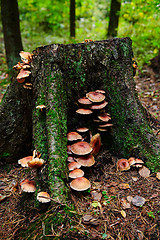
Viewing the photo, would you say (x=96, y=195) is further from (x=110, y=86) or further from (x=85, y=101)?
(x=110, y=86)

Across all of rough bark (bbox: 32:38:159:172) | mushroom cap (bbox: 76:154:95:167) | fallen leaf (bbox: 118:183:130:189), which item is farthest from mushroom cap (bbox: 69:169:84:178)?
rough bark (bbox: 32:38:159:172)

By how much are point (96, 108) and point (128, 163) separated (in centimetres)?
110

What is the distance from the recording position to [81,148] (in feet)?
9.25

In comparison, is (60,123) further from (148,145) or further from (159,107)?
(159,107)

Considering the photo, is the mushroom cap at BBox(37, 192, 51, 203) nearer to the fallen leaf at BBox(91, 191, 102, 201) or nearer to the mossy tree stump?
the mossy tree stump

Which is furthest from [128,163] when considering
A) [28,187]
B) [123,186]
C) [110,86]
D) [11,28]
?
[11,28]

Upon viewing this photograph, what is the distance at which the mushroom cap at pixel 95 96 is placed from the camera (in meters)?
3.06

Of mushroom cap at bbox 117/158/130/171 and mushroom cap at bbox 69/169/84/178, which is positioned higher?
mushroom cap at bbox 69/169/84/178

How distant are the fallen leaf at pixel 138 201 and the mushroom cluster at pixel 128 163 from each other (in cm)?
52

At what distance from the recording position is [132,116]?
321cm

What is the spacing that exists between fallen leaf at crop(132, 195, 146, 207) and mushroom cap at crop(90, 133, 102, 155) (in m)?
0.96

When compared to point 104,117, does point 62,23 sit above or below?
above

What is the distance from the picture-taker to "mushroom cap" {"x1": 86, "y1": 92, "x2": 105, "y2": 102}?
3.06 meters

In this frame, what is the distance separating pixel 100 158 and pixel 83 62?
1.75m
